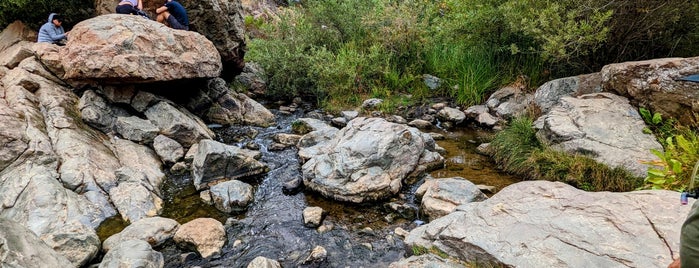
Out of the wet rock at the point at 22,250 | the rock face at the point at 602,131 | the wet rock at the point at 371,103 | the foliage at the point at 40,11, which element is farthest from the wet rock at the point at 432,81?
the wet rock at the point at 22,250

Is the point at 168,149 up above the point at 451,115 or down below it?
above

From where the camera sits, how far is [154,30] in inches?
385

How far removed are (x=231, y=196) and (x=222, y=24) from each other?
7747mm

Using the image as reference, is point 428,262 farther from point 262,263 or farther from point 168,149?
point 168,149

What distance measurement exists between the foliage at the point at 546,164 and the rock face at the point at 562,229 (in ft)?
7.37

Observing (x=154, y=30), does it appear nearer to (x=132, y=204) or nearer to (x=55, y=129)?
(x=55, y=129)

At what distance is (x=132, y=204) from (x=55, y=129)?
2873 millimetres

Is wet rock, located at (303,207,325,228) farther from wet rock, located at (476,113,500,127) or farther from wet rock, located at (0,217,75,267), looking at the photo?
wet rock, located at (476,113,500,127)

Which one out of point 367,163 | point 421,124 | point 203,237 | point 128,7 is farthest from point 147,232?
point 421,124

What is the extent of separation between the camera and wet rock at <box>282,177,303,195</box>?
7929mm

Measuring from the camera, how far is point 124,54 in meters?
8.89

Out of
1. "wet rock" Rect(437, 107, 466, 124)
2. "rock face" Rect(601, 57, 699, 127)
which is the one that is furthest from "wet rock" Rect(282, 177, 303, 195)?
"rock face" Rect(601, 57, 699, 127)

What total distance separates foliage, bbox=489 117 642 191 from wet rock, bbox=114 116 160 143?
8427 millimetres

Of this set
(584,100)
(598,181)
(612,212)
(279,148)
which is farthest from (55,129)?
(584,100)
